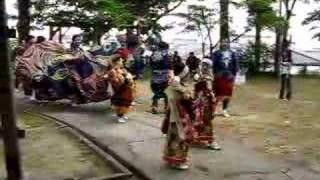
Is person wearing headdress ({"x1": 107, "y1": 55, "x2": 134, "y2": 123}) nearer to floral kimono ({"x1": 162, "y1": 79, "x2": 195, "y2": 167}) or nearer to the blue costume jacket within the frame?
the blue costume jacket

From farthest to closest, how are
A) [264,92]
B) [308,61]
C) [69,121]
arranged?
[308,61] → [264,92] → [69,121]

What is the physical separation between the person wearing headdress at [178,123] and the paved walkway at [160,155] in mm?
→ 167

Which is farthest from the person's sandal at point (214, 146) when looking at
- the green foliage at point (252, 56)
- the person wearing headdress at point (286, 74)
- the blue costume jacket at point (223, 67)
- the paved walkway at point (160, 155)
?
the green foliage at point (252, 56)

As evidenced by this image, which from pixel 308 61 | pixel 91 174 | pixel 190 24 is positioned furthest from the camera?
pixel 308 61

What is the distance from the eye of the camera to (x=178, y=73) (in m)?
7.17

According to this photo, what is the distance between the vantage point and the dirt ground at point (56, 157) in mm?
6672

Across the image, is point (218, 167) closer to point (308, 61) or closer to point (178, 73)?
point (178, 73)

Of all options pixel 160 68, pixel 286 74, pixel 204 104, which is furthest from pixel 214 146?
pixel 286 74

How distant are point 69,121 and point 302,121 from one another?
431 cm

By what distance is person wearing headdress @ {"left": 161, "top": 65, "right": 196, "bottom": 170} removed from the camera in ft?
21.7

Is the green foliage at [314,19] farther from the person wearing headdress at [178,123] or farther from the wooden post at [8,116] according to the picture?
the wooden post at [8,116]

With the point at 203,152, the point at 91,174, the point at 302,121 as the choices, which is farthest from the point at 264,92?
the point at 91,174

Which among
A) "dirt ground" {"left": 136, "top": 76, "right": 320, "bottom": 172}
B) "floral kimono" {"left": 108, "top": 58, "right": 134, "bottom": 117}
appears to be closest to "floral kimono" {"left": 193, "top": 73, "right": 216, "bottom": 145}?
"dirt ground" {"left": 136, "top": 76, "right": 320, "bottom": 172}

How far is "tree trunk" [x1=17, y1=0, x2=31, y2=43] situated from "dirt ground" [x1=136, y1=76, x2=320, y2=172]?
3561 millimetres
